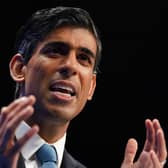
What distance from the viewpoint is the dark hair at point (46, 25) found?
125cm

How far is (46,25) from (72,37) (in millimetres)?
85

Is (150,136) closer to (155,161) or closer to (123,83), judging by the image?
(155,161)

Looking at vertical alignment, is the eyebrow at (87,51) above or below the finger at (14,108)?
below

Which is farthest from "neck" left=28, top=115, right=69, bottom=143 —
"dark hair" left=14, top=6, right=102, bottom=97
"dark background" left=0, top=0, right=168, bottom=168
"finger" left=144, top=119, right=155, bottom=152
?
"dark background" left=0, top=0, right=168, bottom=168

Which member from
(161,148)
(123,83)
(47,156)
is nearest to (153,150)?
(161,148)

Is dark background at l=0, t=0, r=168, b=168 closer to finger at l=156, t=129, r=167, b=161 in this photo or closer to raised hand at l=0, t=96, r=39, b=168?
finger at l=156, t=129, r=167, b=161

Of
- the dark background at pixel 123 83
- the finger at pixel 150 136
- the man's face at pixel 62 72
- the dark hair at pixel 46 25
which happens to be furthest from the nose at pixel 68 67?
the dark background at pixel 123 83

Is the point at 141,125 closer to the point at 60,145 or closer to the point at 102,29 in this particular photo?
the point at 102,29

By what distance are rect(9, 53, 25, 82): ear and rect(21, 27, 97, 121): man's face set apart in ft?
0.07

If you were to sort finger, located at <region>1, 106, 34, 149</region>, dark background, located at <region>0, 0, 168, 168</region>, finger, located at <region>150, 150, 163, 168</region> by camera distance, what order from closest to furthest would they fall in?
finger, located at <region>1, 106, 34, 149</region> < finger, located at <region>150, 150, 163, 168</region> < dark background, located at <region>0, 0, 168, 168</region>

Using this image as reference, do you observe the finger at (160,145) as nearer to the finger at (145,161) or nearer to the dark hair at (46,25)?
the finger at (145,161)

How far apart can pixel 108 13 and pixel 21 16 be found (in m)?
0.38

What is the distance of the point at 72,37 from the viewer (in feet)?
4.01

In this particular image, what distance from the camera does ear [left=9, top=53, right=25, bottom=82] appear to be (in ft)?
4.14
